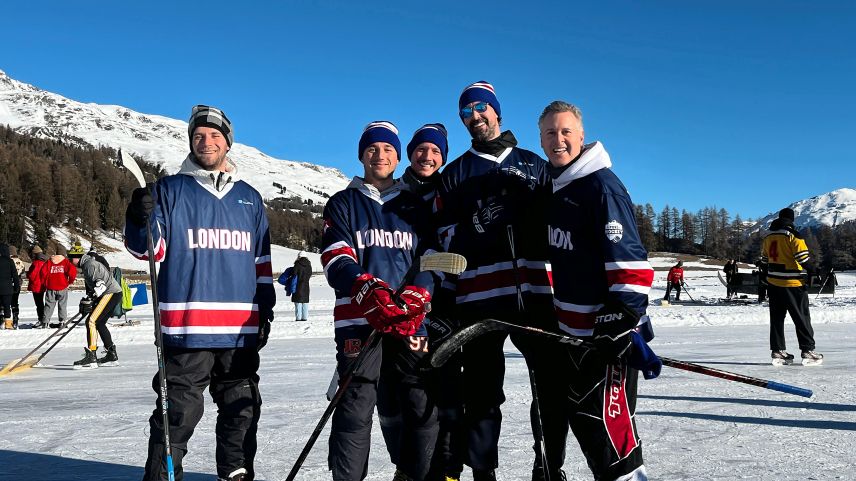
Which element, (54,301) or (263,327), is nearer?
(263,327)

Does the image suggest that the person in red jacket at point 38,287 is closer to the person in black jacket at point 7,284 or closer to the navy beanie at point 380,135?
the person in black jacket at point 7,284

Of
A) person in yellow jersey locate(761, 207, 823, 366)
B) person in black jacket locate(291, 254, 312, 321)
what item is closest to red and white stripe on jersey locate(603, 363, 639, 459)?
person in yellow jersey locate(761, 207, 823, 366)

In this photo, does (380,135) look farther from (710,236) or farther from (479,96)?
(710,236)

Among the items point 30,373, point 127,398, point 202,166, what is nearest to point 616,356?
point 202,166

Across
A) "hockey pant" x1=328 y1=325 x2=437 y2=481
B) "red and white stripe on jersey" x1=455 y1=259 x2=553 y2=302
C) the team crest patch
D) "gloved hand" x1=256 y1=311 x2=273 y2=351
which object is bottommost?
"hockey pant" x1=328 y1=325 x2=437 y2=481

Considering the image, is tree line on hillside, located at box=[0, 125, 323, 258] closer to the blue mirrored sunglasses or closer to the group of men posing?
the group of men posing

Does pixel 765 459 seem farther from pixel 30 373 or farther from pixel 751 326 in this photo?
pixel 751 326

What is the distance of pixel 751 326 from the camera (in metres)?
12.8

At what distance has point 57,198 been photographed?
9144 cm

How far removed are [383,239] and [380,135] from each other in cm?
58

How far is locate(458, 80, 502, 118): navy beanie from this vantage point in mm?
3469

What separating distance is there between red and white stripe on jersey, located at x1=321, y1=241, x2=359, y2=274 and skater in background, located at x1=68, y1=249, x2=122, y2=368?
628 centimetres

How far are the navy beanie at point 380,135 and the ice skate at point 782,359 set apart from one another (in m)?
6.42

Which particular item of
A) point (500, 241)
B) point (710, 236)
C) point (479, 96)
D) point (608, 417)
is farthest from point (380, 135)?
point (710, 236)
